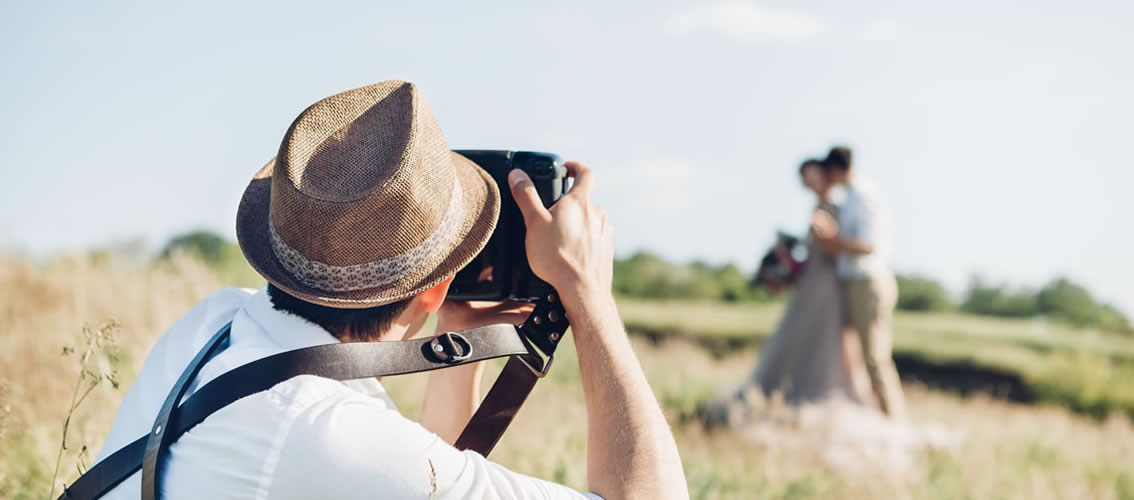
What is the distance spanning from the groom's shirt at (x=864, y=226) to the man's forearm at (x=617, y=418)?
5.26 m

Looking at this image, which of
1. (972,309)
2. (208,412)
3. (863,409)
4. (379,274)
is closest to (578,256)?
(379,274)

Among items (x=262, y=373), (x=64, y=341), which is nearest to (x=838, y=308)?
(x=64, y=341)

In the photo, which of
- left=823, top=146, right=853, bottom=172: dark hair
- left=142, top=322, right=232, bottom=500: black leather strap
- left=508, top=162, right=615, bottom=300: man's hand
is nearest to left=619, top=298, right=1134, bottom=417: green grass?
left=823, top=146, right=853, bottom=172: dark hair

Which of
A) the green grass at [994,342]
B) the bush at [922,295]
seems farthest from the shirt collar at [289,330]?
the bush at [922,295]

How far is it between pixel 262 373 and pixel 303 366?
0.19 feet

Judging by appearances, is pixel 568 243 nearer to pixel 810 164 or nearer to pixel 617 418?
pixel 617 418

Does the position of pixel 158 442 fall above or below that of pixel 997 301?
above

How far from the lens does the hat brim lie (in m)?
1.46

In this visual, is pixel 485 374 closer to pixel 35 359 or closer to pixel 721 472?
pixel 721 472

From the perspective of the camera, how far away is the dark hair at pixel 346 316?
1503 millimetres

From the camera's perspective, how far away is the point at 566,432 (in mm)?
3918

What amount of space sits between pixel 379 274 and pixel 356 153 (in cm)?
20

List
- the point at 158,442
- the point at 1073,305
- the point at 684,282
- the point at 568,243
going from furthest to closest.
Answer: the point at 684,282
the point at 1073,305
the point at 568,243
the point at 158,442

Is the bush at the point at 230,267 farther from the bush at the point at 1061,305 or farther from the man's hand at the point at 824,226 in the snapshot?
the bush at the point at 1061,305
